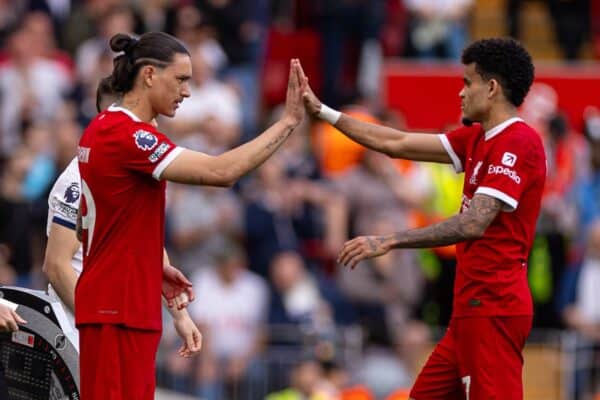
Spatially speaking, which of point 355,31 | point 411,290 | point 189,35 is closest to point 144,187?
point 411,290

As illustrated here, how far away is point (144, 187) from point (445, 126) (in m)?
8.48

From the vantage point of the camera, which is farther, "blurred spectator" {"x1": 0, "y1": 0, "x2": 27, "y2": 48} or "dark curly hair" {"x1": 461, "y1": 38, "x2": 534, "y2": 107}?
"blurred spectator" {"x1": 0, "y1": 0, "x2": 27, "y2": 48}

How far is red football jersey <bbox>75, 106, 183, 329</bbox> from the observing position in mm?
8055

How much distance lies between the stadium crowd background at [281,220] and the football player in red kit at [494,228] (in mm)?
4363

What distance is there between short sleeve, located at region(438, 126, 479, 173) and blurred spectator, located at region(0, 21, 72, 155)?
6.87 m

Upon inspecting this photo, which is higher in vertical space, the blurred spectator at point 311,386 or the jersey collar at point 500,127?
the jersey collar at point 500,127

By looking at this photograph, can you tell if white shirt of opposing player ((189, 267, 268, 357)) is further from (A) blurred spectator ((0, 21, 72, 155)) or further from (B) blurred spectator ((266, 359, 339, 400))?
(A) blurred spectator ((0, 21, 72, 155))

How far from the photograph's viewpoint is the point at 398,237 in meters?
8.49

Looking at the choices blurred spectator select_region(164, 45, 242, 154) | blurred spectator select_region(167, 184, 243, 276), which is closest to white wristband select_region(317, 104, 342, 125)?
blurred spectator select_region(167, 184, 243, 276)

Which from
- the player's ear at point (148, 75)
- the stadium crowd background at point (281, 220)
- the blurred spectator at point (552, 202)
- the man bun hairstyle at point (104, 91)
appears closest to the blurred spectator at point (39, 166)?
the stadium crowd background at point (281, 220)

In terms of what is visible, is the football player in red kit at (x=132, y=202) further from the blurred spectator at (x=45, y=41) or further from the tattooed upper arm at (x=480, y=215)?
the blurred spectator at (x=45, y=41)

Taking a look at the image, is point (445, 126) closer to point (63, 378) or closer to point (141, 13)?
point (141, 13)

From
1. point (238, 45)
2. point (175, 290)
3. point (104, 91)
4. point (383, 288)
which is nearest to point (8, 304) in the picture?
point (175, 290)

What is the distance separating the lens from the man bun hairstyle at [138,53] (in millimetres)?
8180
